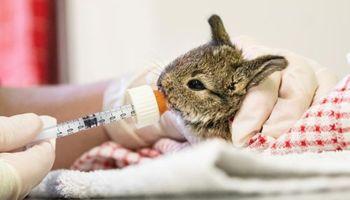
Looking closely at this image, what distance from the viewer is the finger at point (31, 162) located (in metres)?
0.56

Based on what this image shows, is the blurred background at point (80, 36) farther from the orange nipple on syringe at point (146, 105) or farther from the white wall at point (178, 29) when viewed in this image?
the orange nipple on syringe at point (146, 105)

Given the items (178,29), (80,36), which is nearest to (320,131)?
(178,29)

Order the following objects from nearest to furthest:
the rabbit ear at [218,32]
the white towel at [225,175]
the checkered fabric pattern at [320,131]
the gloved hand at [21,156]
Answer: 1. the white towel at [225,175]
2. the gloved hand at [21,156]
3. the checkered fabric pattern at [320,131]
4. the rabbit ear at [218,32]

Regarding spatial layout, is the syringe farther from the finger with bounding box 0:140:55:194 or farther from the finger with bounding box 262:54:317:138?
the finger with bounding box 262:54:317:138

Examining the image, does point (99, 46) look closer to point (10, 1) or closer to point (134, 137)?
point (10, 1)

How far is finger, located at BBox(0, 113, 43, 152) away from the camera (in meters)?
0.59

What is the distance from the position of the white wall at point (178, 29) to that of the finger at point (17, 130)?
0.97 ft

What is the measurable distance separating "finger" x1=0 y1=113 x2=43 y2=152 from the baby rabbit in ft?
0.65

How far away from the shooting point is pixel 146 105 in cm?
68

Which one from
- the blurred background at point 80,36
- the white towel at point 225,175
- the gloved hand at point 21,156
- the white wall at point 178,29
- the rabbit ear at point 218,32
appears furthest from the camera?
the blurred background at point 80,36

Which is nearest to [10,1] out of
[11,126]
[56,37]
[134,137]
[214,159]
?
[56,37]

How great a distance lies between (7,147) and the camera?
59cm

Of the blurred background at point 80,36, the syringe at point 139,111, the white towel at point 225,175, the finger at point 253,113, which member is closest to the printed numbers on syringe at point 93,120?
the syringe at point 139,111

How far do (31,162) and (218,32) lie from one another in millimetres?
362
